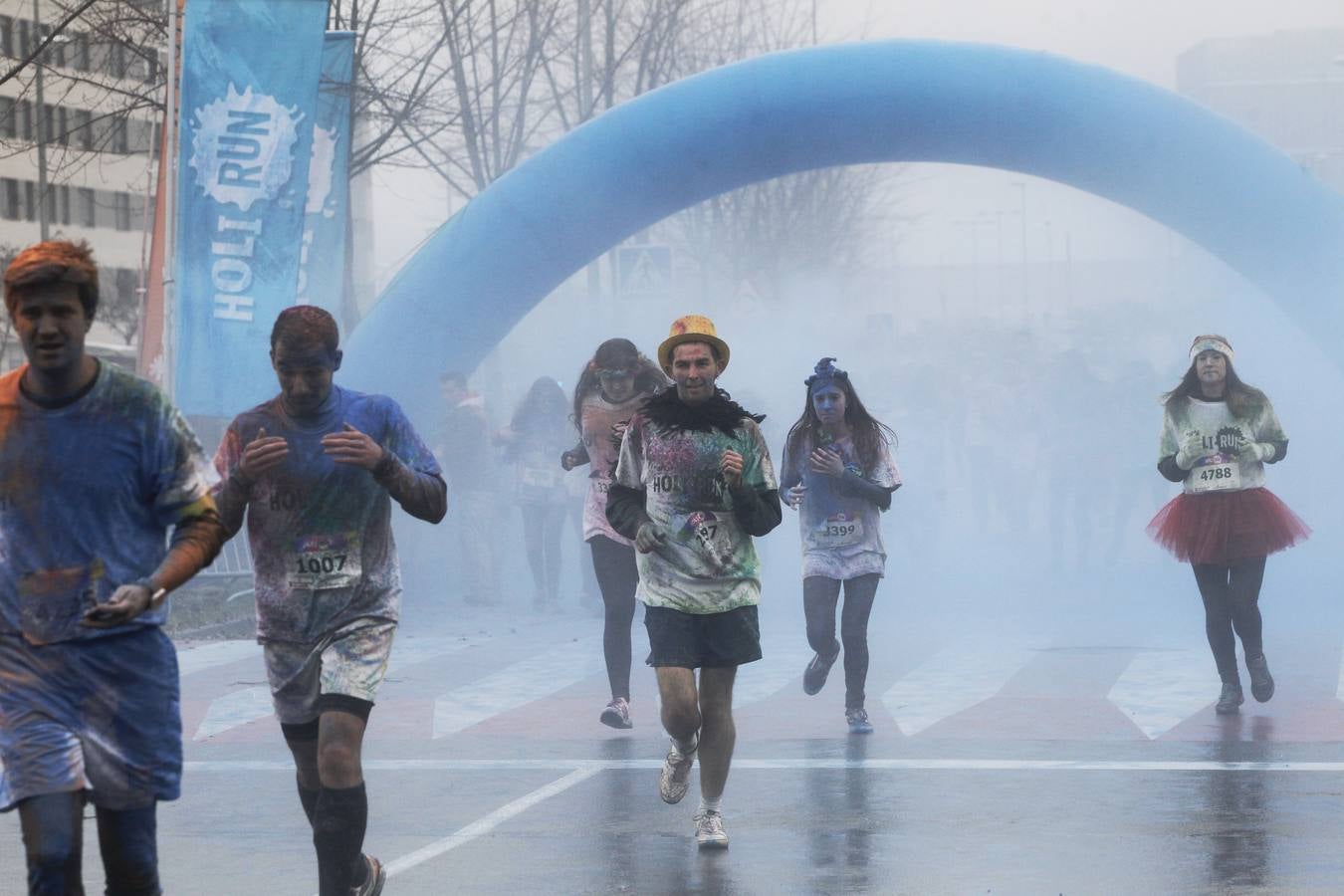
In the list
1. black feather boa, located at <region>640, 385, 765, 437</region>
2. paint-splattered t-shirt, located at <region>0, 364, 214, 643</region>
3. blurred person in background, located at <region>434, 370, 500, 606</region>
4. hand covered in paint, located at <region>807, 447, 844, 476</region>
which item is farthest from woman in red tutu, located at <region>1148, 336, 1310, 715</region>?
blurred person in background, located at <region>434, 370, 500, 606</region>

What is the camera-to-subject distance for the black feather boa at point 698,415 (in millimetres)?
7066

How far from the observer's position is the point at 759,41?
40.4 metres

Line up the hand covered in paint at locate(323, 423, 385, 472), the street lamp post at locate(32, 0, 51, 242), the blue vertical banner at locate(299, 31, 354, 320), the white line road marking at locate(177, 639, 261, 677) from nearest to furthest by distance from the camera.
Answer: the hand covered in paint at locate(323, 423, 385, 472) < the white line road marking at locate(177, 639, 261, 677) < the blue vertical banner at locate(299, 31, 354, 320) < the street lamp post at locate(32, 0, 51, 242)

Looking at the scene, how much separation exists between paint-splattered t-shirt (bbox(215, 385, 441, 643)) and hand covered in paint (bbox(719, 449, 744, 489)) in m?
1.39

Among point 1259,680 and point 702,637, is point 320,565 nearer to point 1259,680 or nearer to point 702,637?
point 702,637

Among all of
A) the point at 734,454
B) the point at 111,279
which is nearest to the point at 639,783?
the point at 734,454

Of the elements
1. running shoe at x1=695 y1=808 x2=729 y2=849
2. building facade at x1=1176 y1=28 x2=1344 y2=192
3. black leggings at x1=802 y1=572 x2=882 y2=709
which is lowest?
running shoe at x1=695 y1=808 x2=729 y2=849

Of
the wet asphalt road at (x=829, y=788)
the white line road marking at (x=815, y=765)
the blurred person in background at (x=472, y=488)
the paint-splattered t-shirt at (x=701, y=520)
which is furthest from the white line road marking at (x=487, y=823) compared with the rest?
the blurred person in background at (x=472, y=488)

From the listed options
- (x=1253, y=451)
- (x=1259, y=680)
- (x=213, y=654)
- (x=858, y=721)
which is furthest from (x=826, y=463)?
(x=213, y=654)

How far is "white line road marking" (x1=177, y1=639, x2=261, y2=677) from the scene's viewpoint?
13.1 m

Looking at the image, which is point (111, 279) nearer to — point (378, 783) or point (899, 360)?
point (899, 360)

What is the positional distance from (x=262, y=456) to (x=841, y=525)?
4871mm

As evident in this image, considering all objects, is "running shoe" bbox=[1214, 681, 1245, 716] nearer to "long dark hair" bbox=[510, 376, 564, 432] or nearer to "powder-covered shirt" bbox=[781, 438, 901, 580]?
"powder-covered shirt" bbox=[781, 438, 901, 580]

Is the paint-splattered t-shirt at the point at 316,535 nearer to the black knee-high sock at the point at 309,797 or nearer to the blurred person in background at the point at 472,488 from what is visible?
the black knee-high sock at the point at 309,797
